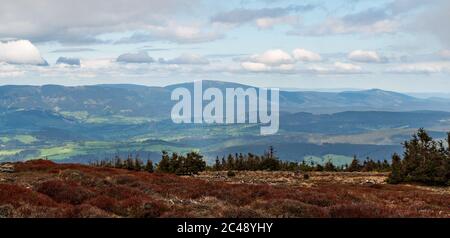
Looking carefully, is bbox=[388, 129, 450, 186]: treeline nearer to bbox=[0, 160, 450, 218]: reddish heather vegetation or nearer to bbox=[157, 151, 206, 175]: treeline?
bbox=[157, 151, 206, 175]: treeline

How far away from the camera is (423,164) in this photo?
60.3m

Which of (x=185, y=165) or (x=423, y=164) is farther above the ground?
(x=423, y=164)

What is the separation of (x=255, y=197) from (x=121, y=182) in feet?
36.1

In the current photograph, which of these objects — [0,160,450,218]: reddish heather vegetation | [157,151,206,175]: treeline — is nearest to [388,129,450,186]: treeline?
[157,151,206,175]: treeline

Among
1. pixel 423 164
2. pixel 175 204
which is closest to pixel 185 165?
pixel 423 164

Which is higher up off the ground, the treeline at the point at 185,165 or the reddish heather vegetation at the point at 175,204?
the reddish heather vegetation at the point at 175,204

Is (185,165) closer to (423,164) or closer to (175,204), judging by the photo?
(423,164)

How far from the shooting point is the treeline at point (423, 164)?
2302 inches

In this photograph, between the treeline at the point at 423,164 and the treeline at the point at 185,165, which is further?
the treeline at the point at 185,165

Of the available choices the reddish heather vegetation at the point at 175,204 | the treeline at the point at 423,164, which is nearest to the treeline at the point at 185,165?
the treeline at the point at 423,164

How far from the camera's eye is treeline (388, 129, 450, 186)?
5847 cm

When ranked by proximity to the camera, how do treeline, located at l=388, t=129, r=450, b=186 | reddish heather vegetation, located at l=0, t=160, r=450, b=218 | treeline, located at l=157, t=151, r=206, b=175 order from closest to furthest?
reddish heather vegetation, located at l=0, t=160, r=450, b=218, treeline, located at l=388, t=129, r=450, b=186, treeline, located at l=157, t=151, r=206, b=175

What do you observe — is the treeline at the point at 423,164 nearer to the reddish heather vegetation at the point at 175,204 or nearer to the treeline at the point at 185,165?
the treeline at the point at 185,165
